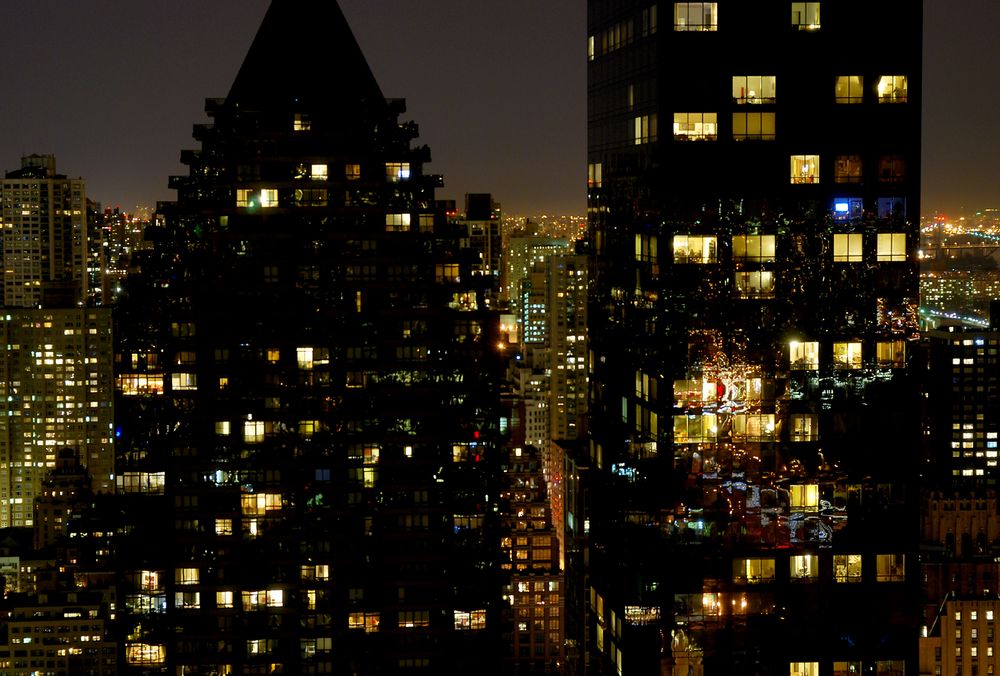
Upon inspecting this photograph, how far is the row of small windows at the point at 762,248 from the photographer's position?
822 inches

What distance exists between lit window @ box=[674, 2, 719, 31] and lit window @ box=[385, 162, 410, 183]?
13683mm

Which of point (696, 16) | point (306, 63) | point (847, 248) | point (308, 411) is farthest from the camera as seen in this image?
point (306, 63)

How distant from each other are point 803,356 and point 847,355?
0.62m

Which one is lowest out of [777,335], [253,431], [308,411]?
[253,431]

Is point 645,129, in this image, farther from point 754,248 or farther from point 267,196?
point 267,196

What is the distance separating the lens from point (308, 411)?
32.4 meters

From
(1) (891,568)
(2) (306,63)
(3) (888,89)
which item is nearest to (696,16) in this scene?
(3) (888,89)

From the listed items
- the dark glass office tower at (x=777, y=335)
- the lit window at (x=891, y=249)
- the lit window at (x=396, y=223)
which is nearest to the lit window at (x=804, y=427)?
the dark glass office tower at (x=777, y=335)

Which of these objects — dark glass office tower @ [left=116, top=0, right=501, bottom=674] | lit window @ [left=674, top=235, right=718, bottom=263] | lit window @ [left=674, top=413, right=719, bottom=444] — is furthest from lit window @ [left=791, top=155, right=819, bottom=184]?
dark glass office tower @ [left=116, top=0, right=501, bottom=674]

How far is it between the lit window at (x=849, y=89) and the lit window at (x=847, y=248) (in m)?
1.82

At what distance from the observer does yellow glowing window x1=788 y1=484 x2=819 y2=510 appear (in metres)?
21.0

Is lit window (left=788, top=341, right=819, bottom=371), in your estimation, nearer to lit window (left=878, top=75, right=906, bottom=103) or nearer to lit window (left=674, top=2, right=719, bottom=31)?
lit window (left=878, top=75, right=906, bottom=103)

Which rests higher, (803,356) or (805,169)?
(805,169)

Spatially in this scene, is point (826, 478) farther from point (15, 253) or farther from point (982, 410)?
point (15, 253)
